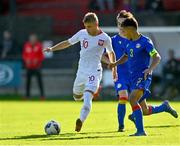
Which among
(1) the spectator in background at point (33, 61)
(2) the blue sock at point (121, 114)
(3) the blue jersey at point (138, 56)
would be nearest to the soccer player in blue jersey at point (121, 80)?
(2) the blue sock at point (121, 114)

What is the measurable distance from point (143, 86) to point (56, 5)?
21.0m

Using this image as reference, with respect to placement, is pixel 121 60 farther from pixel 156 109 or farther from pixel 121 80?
pixel 156 109

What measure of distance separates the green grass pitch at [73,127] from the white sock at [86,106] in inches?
12.6

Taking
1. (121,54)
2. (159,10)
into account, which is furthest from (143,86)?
(159,10)

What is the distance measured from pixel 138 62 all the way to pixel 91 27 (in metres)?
1.22

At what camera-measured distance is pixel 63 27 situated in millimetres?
33000

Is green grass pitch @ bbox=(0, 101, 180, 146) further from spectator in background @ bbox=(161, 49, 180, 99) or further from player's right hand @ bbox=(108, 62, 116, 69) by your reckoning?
spectator in background @ bbox=(161, 49, 180, 99)

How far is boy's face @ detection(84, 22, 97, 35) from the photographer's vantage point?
14.1m

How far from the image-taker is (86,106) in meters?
13.9

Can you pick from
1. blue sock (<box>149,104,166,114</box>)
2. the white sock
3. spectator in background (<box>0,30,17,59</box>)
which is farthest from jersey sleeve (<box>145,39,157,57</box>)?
spectator in background (<box>0,30,17,59</box>)

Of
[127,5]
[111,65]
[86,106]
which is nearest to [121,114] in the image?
[86,106]

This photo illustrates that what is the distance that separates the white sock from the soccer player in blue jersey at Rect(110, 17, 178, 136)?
0.74 m

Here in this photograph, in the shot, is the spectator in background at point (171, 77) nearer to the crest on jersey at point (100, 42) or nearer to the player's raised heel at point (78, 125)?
the crest on jersey at point (100, 42)

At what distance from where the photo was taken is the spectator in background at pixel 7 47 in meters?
31.5
